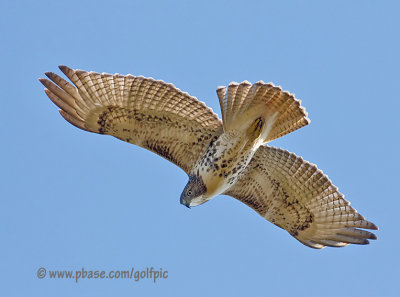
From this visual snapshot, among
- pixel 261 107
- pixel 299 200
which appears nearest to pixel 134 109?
pixel 261 107

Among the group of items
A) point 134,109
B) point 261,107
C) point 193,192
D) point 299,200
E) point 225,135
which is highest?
point 261,107

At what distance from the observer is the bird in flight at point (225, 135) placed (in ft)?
39.4

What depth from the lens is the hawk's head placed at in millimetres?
12352

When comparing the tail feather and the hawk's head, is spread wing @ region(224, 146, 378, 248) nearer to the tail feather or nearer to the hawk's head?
the tail feather

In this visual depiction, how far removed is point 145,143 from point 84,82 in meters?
1.40

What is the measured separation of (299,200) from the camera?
521 inches

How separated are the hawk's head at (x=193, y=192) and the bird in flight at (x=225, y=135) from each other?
0.02 meters

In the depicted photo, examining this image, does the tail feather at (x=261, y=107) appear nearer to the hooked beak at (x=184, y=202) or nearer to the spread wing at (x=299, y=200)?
the spread wing at (x=299, y=200)

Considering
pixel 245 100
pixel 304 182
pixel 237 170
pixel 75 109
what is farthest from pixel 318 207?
pixel 75 109

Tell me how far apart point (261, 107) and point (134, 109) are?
1.98 metres

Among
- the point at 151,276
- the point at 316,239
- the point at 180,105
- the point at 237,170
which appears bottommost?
the point at 151,276

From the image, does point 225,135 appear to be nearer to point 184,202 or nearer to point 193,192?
point 193,192

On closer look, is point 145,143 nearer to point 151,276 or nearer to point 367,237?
point 151,276

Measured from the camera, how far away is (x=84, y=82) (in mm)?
12109
